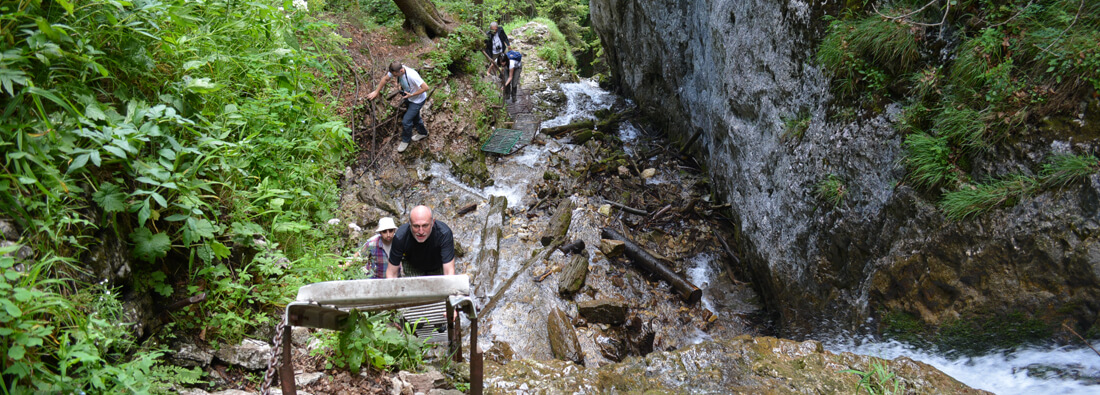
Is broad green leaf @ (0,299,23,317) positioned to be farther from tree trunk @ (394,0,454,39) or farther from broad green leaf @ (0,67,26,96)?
tree trunk @ (394,0,454,39)

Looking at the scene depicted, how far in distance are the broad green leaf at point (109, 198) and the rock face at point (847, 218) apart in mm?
5381

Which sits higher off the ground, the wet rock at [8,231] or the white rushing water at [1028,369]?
the wet rock at [8,231]

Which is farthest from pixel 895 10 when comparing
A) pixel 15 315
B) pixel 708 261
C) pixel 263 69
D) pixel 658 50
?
pixel 658 50

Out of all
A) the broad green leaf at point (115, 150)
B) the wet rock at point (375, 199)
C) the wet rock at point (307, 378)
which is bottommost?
the wet rock at point (375, 199)

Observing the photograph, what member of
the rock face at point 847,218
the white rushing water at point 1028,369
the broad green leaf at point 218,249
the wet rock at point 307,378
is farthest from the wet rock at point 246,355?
the white rushing water at point 1028,369

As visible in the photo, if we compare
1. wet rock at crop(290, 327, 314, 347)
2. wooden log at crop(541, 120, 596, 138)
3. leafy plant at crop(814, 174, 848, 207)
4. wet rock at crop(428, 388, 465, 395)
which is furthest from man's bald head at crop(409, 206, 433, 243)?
wooden log at crop(541, 120, 596, 138)

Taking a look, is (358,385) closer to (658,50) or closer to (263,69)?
(263,69)

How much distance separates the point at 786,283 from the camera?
18.4 feet

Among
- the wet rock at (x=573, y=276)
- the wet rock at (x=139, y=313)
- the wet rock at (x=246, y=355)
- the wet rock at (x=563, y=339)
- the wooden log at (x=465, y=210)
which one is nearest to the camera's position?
the wet rock at (x=139, y=313)

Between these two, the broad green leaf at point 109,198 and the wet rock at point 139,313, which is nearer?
the broad green leaf at point 109,198

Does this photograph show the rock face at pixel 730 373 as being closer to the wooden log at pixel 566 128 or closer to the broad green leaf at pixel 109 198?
the broad green leaf at pixel 109 198

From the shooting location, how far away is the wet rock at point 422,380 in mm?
3090

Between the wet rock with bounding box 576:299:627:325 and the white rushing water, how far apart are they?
9.76ft

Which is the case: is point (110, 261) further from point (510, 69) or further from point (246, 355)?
point (510, 69)
